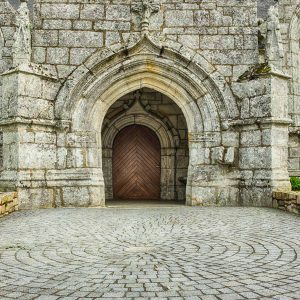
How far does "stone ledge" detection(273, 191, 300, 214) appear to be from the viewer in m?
6.42

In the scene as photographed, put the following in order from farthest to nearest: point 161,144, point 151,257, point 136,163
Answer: point 136,163 < point 161,144 < point 151,257

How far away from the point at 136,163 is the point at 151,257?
694cm

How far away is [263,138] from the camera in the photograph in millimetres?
7527

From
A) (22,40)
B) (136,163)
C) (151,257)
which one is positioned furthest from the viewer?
(136,163)

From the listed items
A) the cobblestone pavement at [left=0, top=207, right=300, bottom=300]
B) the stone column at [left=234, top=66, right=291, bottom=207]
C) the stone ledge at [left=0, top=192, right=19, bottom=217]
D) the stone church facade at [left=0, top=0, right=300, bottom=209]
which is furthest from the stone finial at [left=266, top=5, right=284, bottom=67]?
the stone ledge at [left=0, top=192, right=19, bottom=217]

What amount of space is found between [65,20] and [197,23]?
2717 millimetres

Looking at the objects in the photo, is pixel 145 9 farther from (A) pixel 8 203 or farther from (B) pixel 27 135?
(A) pixel 8 203

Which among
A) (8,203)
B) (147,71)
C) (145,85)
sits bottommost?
(8,203)

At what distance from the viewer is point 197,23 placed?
318 inches

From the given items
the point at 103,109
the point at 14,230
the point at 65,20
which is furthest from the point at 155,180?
the point at 14,230

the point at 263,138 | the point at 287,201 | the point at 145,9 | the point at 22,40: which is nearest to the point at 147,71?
the point at 145,9

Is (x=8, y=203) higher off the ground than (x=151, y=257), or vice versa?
(x=8, y=203)

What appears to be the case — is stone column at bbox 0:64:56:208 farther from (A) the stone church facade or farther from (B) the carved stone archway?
(B) the carved stone archway

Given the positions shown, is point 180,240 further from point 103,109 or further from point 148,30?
point 148,30
